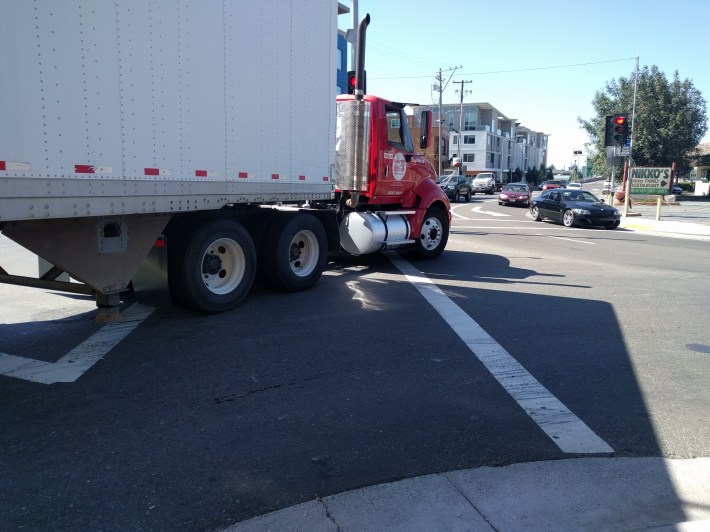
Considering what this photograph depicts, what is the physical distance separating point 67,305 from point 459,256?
8.24 meters

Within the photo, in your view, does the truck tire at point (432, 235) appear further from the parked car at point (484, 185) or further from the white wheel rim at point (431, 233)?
the parked car at point (484, 185)

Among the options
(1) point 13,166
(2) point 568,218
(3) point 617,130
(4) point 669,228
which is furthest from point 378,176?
(4) point 669,228

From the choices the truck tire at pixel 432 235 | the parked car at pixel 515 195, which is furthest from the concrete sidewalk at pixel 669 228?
the truck tire at pixel 432 235

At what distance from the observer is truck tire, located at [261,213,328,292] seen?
7.84m

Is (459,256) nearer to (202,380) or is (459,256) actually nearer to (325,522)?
(202,380)

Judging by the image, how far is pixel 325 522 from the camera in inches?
113

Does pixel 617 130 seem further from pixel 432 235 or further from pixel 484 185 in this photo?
pixel 484 185

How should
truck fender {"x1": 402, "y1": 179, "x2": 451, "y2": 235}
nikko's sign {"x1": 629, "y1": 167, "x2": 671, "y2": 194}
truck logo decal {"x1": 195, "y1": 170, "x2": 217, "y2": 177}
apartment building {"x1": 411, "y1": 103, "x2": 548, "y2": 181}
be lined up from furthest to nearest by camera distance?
apartment building {"x1": 411, "y1": 103, "x2": 548, "y2": 181} < nikko's sign {"x1": 629, "y1": 167, "x2": 671, "y2": 194} < truck fender {"x1": 402, "y1": 179, "x2": 451, "y2": 235} < truck logo decal {"x1": 195, "y1": 170, "x2": 217, "y2": 177}

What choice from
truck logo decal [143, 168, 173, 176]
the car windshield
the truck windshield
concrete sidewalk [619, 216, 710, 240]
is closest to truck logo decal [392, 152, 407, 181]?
the truck windshield

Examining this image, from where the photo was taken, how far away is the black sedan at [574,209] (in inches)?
827

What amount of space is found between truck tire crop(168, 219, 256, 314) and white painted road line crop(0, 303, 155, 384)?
773 mm

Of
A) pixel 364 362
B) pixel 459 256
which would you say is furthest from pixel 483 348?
pixel 459 256

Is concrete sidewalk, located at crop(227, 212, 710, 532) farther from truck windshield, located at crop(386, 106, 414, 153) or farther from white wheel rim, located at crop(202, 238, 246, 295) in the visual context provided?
truck windshield, located at crop(386, 106, 414, 153)

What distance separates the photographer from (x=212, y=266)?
22.4 ft
